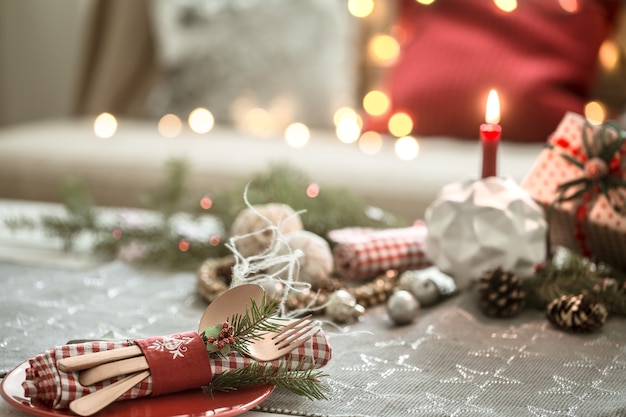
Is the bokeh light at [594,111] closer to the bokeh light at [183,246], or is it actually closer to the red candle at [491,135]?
the red candle at [491,135]

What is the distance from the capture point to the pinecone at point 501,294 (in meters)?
0.98

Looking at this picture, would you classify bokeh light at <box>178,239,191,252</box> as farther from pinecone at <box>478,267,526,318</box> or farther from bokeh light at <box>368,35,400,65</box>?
bokeh light at <box>368,35,400,65</box>

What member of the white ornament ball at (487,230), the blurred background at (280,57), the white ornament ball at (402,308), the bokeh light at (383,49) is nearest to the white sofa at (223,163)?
the blurred background at (280,57)

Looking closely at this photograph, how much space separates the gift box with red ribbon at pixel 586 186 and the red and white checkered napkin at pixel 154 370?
1.54ft

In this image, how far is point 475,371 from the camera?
2.70 feet

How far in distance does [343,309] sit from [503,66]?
1187 millimetres

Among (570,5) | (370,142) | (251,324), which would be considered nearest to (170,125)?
(370,142)

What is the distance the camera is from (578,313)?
0.93 meters

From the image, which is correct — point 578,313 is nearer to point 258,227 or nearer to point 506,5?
point 258,227

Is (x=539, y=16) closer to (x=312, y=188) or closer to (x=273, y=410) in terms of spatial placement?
(x=312, y=188)

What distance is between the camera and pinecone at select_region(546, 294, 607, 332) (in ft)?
3.06

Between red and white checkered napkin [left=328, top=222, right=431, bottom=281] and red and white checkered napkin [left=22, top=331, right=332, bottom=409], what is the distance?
1.17 feet

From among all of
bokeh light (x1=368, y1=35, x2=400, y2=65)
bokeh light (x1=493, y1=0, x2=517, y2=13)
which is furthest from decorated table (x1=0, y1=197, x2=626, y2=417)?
bokeh light (x1=368, y1=35, x2=400, y2=65)

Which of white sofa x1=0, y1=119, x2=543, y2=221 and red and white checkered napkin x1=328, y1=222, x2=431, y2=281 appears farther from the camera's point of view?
white sofa x1=0, y1=119, x2=543, y2=221
